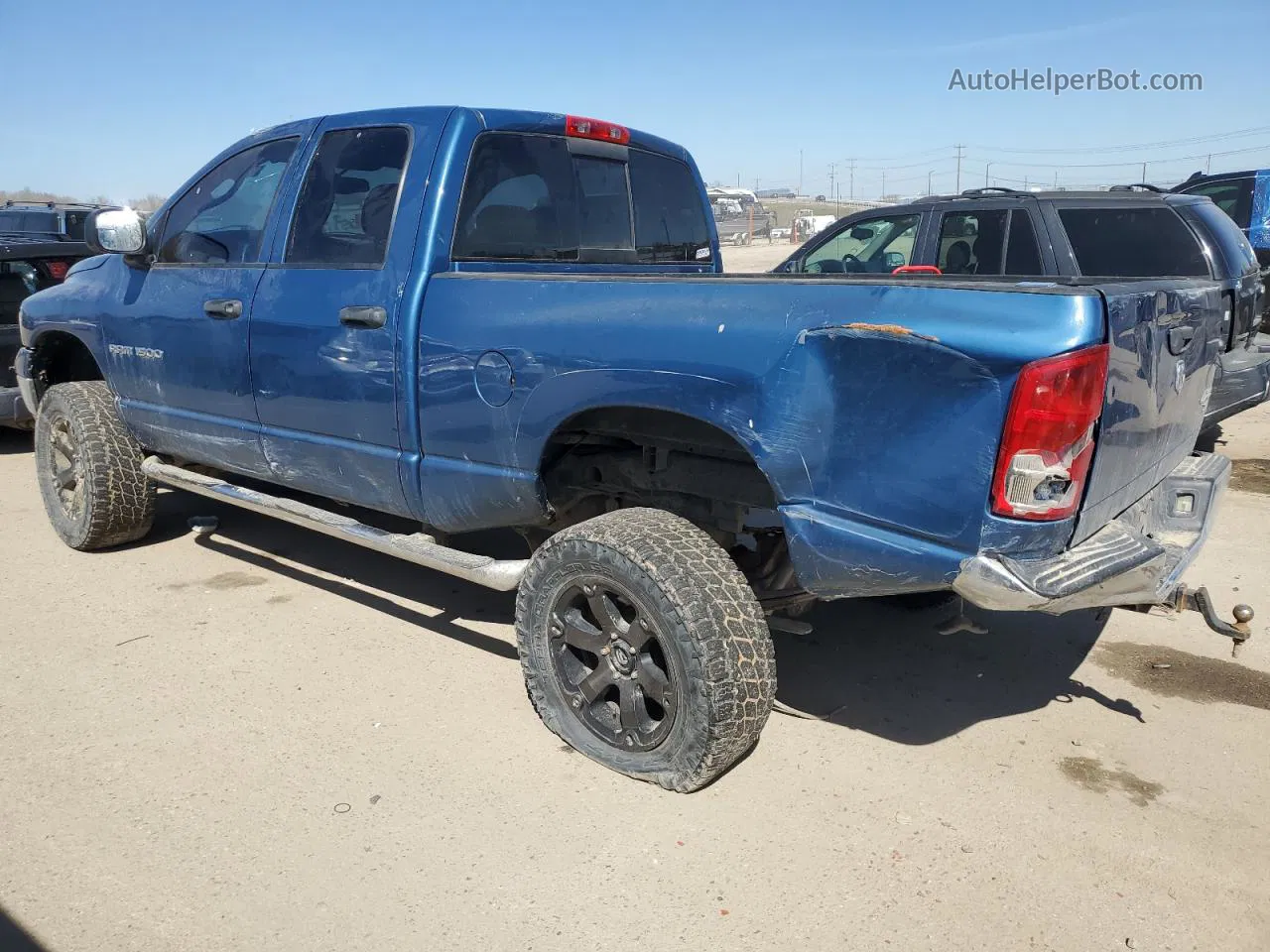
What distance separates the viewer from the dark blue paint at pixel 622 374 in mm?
2332

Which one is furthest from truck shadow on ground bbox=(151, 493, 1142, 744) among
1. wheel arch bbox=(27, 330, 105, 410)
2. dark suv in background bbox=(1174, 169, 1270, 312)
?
dark suv in background bbox=(1174, 169, 1270, 312)

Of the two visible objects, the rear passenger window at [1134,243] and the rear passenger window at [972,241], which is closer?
the rear passenger window at [1134,243]

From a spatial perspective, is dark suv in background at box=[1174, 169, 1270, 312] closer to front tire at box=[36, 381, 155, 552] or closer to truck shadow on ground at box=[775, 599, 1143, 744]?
truck shadow on ground at box=[775, 599, 1143, 744]

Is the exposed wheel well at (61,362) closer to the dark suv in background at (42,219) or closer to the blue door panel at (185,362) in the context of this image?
the blue door panel at (185,362)

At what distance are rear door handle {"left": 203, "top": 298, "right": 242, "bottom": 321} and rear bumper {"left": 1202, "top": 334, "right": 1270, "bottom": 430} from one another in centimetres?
531

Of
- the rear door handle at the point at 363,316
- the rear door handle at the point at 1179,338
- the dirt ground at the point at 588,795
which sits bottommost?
the dirt ground at the point at 588,795

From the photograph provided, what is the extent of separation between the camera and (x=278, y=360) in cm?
386

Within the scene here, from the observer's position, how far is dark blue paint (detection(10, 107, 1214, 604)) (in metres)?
2.33

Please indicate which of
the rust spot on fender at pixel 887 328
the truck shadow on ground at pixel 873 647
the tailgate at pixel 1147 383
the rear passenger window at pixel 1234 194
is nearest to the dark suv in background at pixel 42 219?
the truck shadow on ground at pixel 873 647

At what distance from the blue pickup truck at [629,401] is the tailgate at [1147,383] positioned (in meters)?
0.02

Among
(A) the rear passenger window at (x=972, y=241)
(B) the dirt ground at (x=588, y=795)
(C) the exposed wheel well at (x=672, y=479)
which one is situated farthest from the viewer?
(A) the rear passenger window at (x=972, y=241)

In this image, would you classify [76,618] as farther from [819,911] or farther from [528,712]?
[819,911]

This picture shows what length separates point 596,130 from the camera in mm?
4117

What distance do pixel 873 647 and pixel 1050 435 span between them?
1.98 metres
